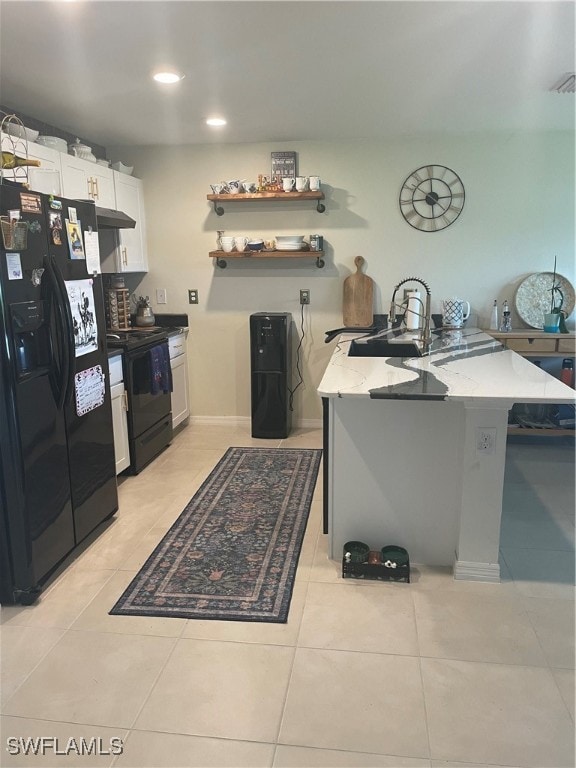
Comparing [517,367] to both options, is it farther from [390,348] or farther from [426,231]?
[426,231]

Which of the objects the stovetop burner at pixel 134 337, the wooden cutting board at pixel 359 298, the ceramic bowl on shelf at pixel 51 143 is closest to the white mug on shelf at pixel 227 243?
the stovetop burner at pixel 134 337

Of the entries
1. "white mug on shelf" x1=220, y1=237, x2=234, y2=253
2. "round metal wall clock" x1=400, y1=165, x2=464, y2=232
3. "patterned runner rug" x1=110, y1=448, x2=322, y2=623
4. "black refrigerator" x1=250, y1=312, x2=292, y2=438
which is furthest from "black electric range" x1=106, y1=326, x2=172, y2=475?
"round metal wall clock" x1=400, y1=165, x2=464, y2=232

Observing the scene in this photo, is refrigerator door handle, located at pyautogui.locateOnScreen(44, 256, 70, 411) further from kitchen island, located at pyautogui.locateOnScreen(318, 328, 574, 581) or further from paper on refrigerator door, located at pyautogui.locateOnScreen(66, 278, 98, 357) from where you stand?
kitchen island, located at pyautogui.locateOnScreen(318, 328, 574, 581)

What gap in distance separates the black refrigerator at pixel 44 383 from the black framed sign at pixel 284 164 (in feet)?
6.45

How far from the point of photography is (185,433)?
4578 mm

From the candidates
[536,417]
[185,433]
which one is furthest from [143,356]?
[536,417]

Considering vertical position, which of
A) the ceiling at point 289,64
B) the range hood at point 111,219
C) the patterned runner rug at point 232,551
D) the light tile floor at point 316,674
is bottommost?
the light tile floor at point 316,674

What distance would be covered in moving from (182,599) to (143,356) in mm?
1818

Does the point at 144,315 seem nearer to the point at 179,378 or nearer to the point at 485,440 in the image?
the point at 179,378

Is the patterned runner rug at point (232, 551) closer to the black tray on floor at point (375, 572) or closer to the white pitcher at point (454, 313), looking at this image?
the black tray on floor at point (375, 572)

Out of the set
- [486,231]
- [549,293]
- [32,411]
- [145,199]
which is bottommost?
[32,411]

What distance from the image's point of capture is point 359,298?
434cm

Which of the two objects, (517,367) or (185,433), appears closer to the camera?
(517,367)

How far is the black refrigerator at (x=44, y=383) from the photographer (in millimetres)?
2107
